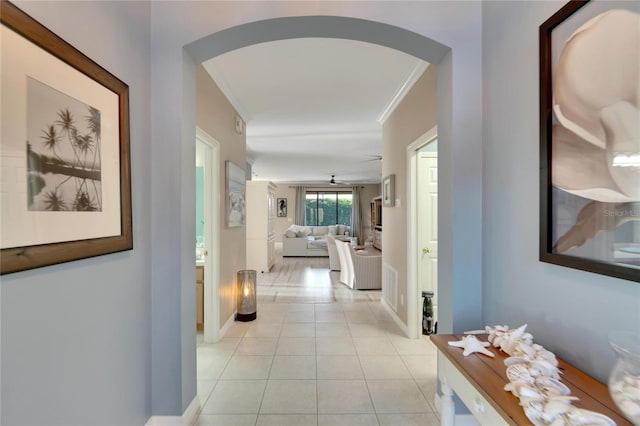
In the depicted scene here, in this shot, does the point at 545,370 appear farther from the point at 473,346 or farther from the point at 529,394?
the point at 473,346

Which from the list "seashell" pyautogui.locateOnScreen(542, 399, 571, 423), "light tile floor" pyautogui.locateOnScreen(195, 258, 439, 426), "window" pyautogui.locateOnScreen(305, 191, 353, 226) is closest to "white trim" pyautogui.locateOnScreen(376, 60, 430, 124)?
"seashell" pyautogui.locateOnScreen(542, 399, 571, 423)

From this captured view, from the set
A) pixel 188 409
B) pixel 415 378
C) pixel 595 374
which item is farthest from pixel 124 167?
pixel 415 378

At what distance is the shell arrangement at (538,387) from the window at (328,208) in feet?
36.7

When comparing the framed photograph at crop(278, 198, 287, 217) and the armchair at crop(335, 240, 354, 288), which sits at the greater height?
the framed photograph at crop(278, 198, 287, 217)

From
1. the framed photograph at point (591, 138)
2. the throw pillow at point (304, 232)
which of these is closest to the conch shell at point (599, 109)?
the framed photograph at point (591, 138)

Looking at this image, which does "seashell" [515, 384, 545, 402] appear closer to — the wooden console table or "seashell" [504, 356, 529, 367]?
the wooden console table

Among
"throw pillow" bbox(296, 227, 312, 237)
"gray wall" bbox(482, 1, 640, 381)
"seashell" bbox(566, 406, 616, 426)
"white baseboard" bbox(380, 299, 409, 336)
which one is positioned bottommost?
"white baseboard" bbox(380, 299, 409, 336)

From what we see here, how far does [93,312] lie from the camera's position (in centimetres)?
122

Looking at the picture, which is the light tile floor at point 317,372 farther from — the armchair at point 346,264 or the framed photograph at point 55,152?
the framed photograph at point 55,152

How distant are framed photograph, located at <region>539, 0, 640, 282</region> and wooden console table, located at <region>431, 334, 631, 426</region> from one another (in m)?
0.37

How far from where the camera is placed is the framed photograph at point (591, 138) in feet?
2.77

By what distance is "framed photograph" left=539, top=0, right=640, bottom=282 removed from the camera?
0.84 metres

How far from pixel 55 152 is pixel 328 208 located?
1145 centimetres

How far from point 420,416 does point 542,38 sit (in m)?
2.17
